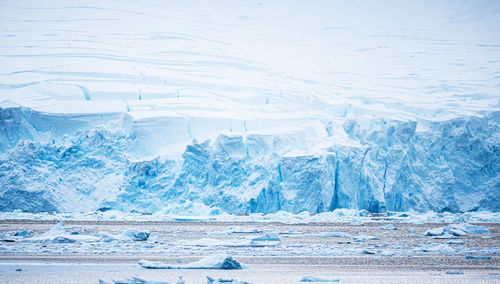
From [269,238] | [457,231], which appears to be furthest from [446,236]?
[269,238]

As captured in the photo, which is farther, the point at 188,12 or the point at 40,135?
the point at 188,12

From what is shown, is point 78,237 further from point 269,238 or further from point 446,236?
point 446,236

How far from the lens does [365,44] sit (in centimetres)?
3584

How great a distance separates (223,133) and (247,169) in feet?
4.79

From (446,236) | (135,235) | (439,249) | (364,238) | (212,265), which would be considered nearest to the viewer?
(212,265)

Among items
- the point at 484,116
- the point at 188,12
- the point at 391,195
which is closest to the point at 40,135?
the point at 391,195

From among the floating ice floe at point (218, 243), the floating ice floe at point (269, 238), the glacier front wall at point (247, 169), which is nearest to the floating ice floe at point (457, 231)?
the floating ice floe at point (269, 238)

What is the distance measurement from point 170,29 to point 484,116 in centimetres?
1997

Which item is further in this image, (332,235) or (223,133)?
(223,133)

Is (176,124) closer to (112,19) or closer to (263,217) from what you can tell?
(263,217)

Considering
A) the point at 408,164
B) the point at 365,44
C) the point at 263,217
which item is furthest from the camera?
the point at 365,44

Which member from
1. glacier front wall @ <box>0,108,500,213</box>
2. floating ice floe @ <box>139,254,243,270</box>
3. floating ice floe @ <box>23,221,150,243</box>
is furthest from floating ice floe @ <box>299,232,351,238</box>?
glacier front wall @ <box>0,108,500,213</box>

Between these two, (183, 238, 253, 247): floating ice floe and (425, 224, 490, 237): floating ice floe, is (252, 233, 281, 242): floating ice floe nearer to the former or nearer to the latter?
(183, 238, 253, 247): floating ice floe

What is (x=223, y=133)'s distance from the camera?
641 inches
